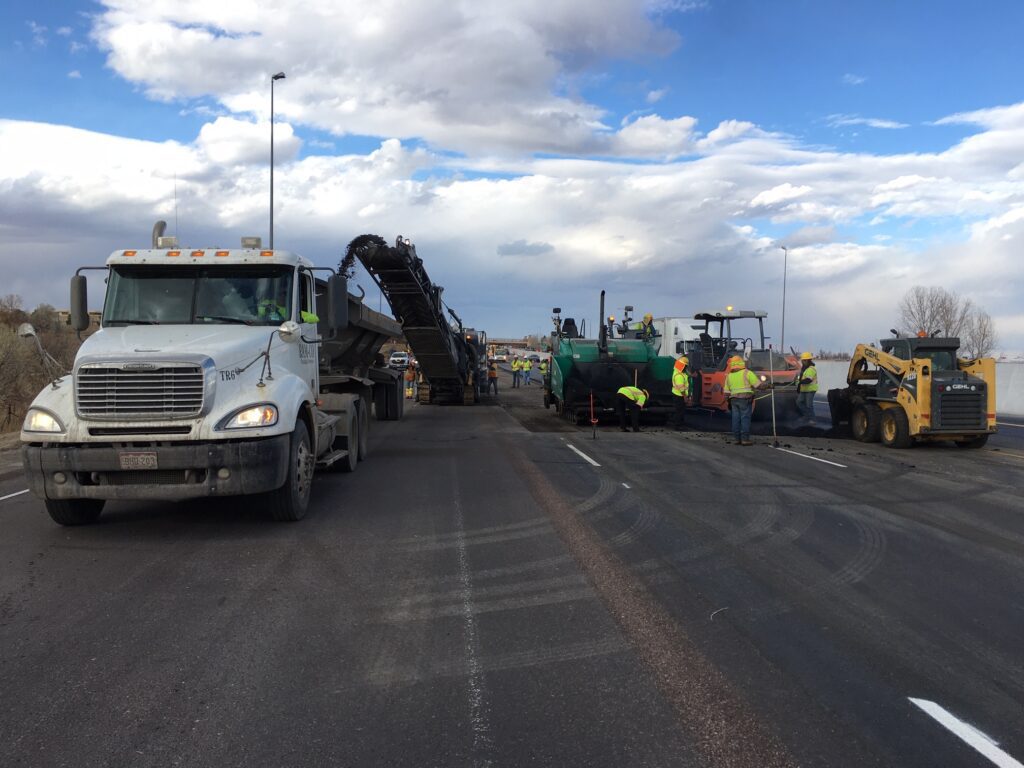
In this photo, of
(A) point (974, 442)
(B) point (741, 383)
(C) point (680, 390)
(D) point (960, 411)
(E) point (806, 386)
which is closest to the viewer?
(D) point (960, 411)

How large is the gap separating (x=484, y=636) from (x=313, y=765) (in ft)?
5.34

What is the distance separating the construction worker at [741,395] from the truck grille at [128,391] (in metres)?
11.1

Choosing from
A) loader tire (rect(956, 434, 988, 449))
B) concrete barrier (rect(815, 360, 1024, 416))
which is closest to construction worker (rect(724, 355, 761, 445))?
loader tire (rect(956, 434, 988, 449))

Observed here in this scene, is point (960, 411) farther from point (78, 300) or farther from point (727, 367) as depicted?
point (78, 300)

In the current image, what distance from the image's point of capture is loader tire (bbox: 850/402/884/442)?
15617mm

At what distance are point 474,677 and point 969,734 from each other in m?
2.38

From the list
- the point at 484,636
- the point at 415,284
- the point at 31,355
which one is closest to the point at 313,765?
the point at 484,636

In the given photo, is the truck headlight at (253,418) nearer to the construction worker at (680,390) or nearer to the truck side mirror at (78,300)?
the truck side mirror at (78,300)

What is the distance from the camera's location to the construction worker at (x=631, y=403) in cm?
1766

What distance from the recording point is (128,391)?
6.76 m

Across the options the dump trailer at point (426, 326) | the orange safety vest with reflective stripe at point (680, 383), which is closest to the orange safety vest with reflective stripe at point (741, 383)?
the orange safety vest with reflective stripe at point (680, 383)

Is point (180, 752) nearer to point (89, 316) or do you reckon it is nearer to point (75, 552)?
point (75, 552)

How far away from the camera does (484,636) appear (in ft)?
15.8

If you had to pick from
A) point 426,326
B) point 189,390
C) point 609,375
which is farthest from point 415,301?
point 189,390
